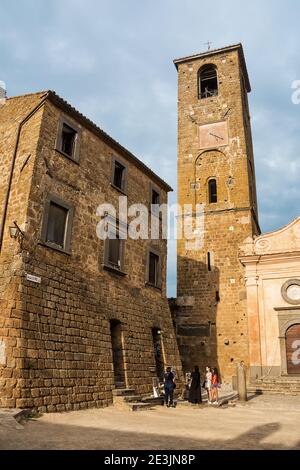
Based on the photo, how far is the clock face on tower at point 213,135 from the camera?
23625 millimetres

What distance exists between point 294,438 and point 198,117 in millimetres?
21228

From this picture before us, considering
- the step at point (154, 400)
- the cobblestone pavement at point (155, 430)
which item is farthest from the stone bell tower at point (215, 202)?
the cobblestone pavement at point (155, 430)

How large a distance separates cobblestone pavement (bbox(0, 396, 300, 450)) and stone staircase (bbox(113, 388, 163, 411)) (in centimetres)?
34

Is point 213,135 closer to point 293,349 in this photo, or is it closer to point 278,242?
point 278,242

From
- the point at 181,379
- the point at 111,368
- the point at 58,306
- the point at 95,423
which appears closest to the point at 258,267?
the point at 181,379

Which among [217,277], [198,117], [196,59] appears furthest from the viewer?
[196,59]

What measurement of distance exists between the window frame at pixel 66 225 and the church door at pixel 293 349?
11552 mm

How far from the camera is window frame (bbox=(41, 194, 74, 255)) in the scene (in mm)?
10281

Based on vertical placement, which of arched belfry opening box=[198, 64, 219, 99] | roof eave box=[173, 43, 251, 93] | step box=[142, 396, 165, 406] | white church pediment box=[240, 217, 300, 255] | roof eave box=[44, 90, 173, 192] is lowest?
step box=[142, 396, 165, 406]

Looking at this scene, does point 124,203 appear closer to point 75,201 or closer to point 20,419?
point 75,201

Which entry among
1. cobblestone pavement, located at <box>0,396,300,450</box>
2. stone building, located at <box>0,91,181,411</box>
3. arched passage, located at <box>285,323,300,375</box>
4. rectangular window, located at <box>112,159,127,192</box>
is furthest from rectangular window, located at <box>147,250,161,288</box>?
arched passage, located at <box>285,323,300,375</box>

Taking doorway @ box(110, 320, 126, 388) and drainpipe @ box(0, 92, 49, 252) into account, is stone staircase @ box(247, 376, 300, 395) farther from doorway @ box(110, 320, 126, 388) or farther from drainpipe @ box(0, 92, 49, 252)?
drainpipe @ box(0, 92, 49, 252)

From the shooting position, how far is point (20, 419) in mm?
7438

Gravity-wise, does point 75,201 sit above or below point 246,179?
below
